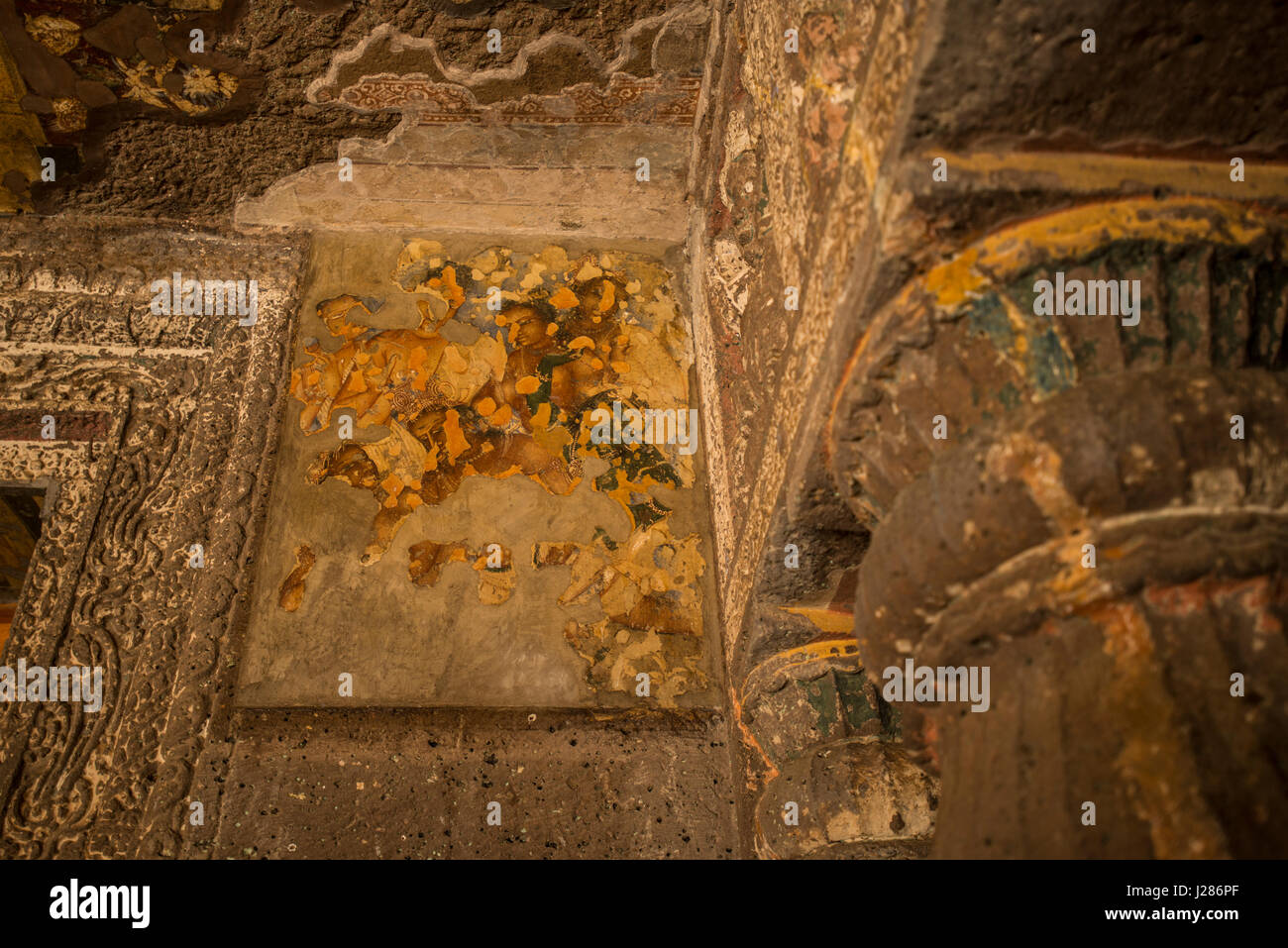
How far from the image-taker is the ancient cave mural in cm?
259

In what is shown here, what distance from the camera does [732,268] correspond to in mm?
2609

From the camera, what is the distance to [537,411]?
2947 mm

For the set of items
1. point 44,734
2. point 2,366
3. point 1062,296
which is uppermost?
point 2,366

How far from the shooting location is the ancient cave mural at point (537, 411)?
102 inches

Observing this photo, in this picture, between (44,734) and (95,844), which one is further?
(44,734)

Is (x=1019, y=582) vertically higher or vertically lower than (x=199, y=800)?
higher

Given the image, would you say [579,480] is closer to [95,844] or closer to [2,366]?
[95,844]

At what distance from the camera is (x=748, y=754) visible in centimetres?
224

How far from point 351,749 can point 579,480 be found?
1.10m

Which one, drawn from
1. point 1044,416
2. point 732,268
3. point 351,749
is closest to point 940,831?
point 1044,416

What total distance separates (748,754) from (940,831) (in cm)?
100
